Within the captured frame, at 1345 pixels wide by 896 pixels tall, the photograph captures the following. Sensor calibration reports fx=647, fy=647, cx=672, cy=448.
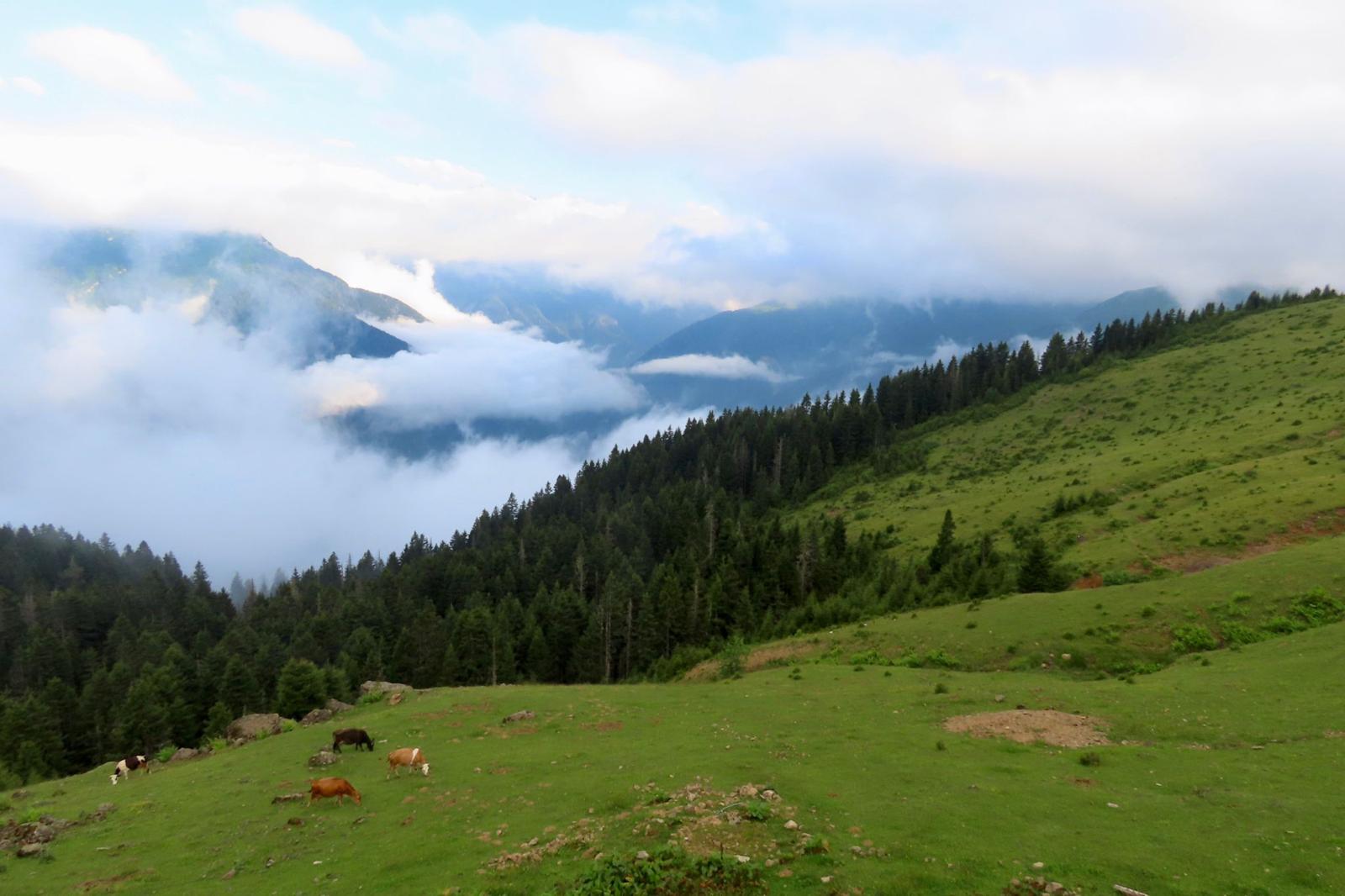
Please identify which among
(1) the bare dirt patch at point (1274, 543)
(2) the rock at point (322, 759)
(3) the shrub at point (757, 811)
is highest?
(1) the bare dirt patch at point (1274, 543)

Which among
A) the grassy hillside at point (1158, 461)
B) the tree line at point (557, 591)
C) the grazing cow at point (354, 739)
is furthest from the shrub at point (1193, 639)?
the grazing cow at point (354, 739)

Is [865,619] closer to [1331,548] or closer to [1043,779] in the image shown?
[1331,548]

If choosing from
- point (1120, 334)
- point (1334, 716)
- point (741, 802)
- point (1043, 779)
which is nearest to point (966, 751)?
point (1043, 779)

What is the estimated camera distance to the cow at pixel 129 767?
96.4ft

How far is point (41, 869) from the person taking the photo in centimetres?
1789

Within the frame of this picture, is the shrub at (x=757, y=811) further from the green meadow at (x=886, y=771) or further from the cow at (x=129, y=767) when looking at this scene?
the cow at (x=129, y=767)

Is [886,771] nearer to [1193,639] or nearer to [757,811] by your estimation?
[757,811]

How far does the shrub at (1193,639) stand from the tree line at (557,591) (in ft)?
49.7

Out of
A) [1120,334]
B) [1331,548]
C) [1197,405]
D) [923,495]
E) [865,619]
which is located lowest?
[865,619]

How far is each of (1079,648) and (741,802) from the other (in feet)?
89.6

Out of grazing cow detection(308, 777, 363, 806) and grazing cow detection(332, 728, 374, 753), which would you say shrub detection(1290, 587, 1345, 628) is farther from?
grazing cow detection(332, 728, 374, 753)

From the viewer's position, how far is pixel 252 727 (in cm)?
3381

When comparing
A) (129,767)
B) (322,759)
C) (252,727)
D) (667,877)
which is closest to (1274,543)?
(667,877)

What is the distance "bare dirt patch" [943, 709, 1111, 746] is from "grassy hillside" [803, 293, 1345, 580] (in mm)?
28641
